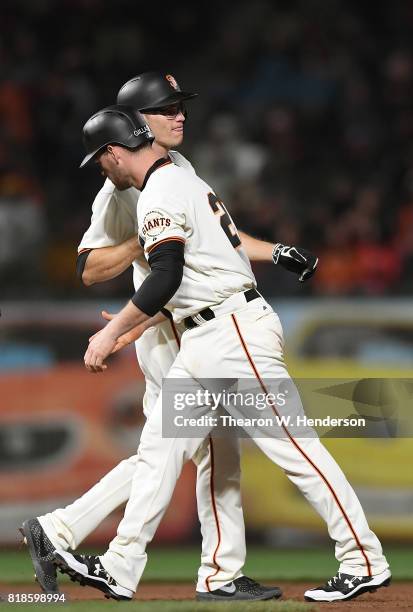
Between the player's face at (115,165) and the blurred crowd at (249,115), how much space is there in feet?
10.7

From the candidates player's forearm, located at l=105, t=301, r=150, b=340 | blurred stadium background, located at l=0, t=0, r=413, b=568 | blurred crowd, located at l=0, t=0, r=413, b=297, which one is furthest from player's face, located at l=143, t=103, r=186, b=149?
blurred crowd, located at l=0, t=0, r=413, b=297

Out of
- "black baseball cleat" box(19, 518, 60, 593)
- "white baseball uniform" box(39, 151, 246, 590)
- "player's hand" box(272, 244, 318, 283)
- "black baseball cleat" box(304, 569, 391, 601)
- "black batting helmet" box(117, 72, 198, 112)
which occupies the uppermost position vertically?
"black batting helmet" box(117, 72, 198, 112)

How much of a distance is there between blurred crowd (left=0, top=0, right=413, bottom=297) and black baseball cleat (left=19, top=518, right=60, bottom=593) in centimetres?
338

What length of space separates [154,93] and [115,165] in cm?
43

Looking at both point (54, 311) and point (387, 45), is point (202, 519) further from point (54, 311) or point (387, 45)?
point (387, 45)

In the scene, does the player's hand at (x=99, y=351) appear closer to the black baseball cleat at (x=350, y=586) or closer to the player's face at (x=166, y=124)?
the player's face at (x=166, y=124)

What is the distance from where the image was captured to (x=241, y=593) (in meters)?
5.01

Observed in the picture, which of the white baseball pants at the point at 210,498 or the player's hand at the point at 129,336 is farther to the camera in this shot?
the white baseball pants at the point at 210,498

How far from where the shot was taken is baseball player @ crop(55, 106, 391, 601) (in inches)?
181

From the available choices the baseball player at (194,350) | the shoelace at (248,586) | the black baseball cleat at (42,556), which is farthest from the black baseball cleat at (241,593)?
the black baseball cleat at (42,556)

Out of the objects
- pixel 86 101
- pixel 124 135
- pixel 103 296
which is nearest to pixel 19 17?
pixel 86 101

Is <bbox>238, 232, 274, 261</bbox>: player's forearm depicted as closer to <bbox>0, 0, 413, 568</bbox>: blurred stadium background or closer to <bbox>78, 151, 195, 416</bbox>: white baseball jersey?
<bbox>78, 151, 195, 416</bbox>: white baseball jersey

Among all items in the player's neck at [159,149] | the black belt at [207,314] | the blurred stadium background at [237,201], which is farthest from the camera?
the blurred stadium background at [237,201]

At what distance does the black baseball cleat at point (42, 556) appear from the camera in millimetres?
4789
